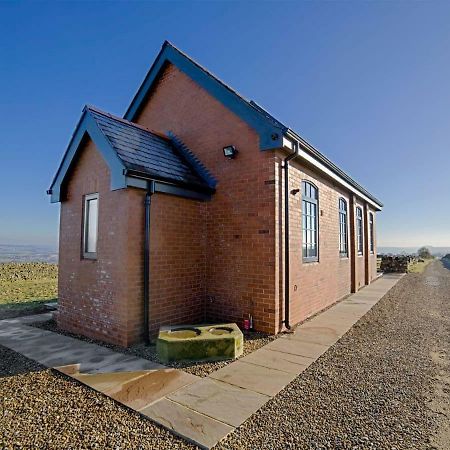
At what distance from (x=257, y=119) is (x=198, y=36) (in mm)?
4287

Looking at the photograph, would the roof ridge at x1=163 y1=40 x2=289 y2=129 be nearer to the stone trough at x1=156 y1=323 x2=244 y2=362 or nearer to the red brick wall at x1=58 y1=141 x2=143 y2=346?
the red brick wall at x1=58 y1=141 x2=143 y2=346

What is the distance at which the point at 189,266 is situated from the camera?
6.93m

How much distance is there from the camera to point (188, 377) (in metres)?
4.18

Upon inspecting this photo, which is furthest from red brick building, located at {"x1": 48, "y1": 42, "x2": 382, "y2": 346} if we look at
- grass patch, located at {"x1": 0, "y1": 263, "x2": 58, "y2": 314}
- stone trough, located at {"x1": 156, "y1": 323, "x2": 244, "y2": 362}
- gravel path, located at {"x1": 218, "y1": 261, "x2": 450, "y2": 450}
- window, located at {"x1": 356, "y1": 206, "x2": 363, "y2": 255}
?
window, located at {"x1": 356, "y1": 206, "x2": 363, "y2": 255}

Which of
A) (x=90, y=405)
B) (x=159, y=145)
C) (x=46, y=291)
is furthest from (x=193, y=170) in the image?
(x=46, y=291)

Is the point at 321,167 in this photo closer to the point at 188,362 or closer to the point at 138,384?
the point at 188,362

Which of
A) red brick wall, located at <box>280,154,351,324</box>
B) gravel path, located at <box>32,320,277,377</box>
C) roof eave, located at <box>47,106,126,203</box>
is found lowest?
gravel path, located at <box>32,320,277,377</box>

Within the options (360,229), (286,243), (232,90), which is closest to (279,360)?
(286,243)

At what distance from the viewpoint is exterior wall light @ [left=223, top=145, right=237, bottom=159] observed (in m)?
6.82

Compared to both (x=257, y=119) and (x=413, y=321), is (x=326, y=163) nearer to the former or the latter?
(x=257, y=119)

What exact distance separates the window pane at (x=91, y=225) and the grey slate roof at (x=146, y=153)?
4.81 feet

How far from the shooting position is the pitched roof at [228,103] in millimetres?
6309

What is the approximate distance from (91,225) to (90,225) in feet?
0.15

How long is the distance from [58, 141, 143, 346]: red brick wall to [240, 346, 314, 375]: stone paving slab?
2.29m
